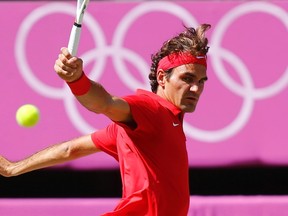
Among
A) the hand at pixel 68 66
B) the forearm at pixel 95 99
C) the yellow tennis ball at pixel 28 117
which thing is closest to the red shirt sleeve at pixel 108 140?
the yellow tennis ball at pixel 28 117

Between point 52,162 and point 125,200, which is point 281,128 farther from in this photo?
point 125,200

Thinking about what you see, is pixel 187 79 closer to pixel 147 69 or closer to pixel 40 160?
pixel 40 160

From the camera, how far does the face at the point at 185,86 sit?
166 inches

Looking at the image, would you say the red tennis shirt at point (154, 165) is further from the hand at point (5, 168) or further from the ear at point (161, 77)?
the hand at point (5, 168)

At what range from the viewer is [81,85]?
11.2 feet

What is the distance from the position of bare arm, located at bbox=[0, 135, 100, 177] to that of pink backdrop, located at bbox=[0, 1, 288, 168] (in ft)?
6.13

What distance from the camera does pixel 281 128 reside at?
6625mm

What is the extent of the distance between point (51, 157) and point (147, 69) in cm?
207

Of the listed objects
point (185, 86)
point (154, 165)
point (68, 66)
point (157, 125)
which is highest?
point (68, 66)

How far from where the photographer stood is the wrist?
3385 millimetres

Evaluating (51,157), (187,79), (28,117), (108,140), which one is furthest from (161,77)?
(28,117)

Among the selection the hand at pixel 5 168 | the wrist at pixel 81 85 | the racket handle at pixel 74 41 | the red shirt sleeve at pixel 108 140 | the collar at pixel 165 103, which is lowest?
the hand at pixel 5 168

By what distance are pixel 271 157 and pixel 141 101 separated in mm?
2980

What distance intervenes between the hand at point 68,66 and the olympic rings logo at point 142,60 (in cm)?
333
